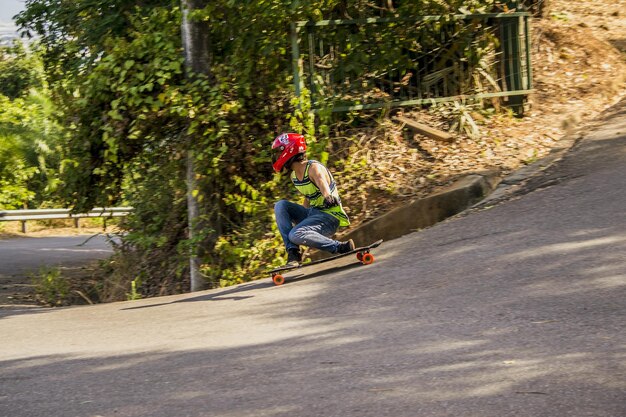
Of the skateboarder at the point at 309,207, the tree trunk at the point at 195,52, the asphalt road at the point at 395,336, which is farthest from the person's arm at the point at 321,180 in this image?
the tree trunk at the point at 195,52

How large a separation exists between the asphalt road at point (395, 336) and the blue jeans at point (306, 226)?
36 centimetres

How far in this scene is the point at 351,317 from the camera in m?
7.07

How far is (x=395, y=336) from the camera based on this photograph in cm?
622

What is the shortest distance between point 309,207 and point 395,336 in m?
3.64

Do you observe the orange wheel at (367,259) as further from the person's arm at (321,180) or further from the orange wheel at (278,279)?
the orange wheel at (278,279)

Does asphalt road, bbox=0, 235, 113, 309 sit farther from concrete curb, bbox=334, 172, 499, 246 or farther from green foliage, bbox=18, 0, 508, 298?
concrete curb, bbox=334, 172, 499, 246

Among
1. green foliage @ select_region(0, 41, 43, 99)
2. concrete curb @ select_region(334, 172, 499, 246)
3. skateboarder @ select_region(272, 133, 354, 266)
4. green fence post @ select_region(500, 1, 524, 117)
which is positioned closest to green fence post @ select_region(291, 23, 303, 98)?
concrete curb @ select_region(334, 172, 499, 246)

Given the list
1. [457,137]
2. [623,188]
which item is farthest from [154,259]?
[623,188]

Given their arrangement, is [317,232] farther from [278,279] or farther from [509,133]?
[509,133]

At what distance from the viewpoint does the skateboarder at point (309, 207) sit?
925 centimetres

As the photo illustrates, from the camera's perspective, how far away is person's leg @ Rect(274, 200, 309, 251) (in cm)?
950

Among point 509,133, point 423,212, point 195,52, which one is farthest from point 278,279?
point 509,133

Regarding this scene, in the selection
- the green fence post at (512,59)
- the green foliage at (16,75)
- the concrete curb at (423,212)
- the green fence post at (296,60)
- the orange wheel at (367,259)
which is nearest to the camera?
the orange wheel at (367,259)

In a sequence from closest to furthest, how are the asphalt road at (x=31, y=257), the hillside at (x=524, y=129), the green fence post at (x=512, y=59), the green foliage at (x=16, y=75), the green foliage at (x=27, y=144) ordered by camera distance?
the hillside at (x=524, y=129) < the green fence post at (x=512, y=59) < the asphalt road at (x=31, y=257) < the green foliage at (x=27, y=144) < the green foliage at (x=16, y=75)
